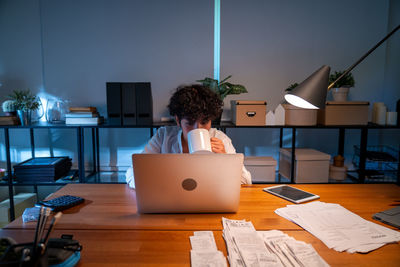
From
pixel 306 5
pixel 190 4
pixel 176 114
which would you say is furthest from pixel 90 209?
pixel 306 5

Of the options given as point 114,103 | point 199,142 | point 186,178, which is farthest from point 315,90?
point 114,103

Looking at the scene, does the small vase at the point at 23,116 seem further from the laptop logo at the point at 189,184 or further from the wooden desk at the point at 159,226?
the laptop logo at the point at 189,184

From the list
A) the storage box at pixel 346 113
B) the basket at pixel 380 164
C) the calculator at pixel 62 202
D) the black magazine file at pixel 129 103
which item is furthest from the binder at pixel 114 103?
the basket at pixel 380 164

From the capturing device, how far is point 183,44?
275 centimetres

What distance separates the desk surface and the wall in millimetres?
1456

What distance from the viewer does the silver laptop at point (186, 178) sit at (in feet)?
3.42

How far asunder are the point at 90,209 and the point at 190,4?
2203 mm

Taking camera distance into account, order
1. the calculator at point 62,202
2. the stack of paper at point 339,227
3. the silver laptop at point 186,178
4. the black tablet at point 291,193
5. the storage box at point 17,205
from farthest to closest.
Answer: the storage box at point 17,205 < the black tablet at point 291,193 < the calculator at point 62,202 < the silver laptop at point 186,178 < the stack of paper at point 339,227

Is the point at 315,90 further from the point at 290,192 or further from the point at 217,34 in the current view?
the point at 217,34

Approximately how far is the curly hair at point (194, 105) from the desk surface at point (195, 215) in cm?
49

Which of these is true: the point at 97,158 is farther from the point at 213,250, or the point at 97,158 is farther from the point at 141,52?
the point at 213,250

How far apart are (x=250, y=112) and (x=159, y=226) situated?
5.12 ft

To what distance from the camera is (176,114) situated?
1712mm

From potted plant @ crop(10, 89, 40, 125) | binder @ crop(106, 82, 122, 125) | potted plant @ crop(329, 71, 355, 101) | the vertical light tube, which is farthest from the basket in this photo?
potted plant @ crop(10, 89, 40, 125)
